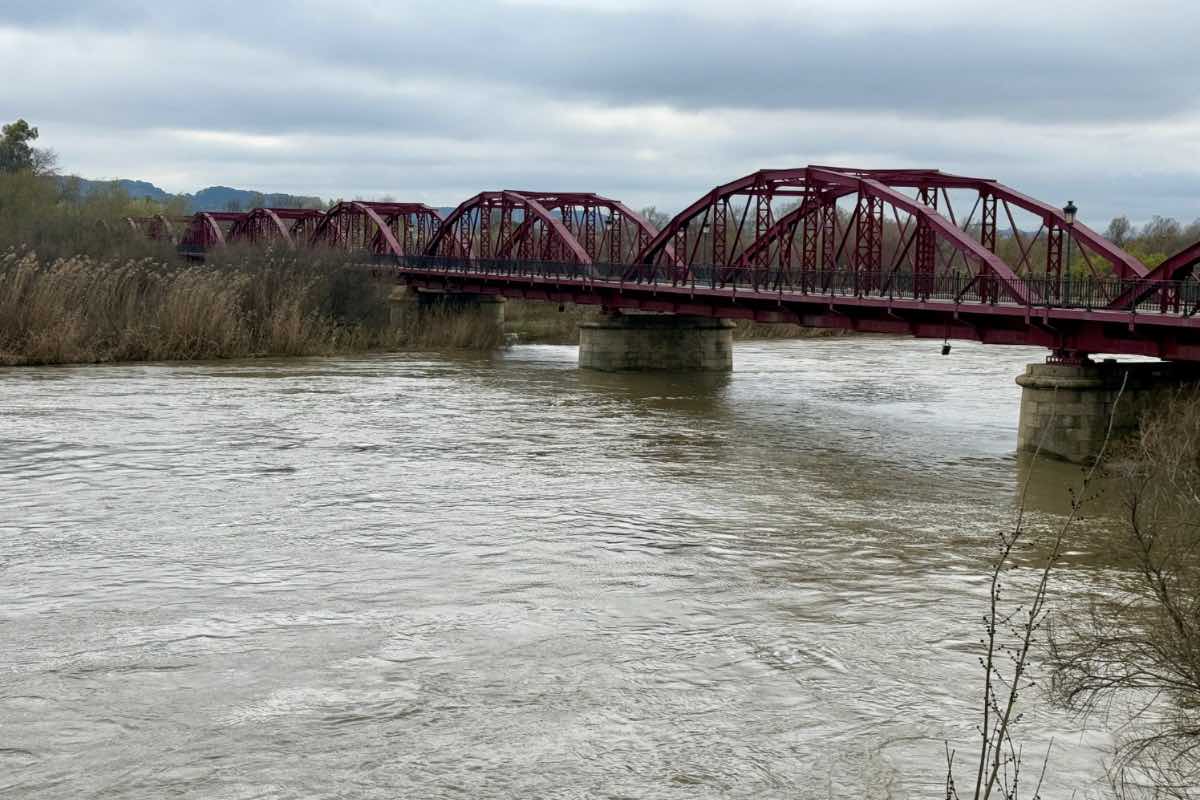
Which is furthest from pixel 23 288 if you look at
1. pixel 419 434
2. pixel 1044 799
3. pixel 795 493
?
pixel 1044 799

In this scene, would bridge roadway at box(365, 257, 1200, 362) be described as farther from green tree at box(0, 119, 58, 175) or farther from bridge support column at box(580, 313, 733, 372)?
green tree at box(0, 119, 58, 175)

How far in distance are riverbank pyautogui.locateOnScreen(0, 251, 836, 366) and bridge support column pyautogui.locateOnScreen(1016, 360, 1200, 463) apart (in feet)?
99.0

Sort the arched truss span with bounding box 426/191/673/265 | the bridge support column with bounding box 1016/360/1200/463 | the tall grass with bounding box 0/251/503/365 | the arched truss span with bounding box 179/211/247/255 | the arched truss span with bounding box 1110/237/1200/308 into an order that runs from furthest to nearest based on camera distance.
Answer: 1. the arched truss span with bounding box 179/211/247/255
2. the arched truss span with bounding box 426/191/673/265
3. the tall grass with bounding box 0/251/503/365
4. the bridge support column with bounding box 1016/360/1200/463
5. the arched truss span with bounding box 1110/237/1200/308

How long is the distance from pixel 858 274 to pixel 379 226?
38348 millimetres

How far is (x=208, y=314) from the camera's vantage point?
168ft

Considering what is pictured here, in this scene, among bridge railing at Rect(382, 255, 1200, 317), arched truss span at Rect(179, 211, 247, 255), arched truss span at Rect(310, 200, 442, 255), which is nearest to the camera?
bridge railing at Rect(382, 255, 1200, 317)

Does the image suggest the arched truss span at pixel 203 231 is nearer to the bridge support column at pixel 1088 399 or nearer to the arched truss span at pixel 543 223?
the arched truss span at pixel 543 223

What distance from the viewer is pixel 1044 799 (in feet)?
36.3

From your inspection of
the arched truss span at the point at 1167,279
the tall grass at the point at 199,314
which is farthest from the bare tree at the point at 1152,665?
the tall grass at the point at 199,314

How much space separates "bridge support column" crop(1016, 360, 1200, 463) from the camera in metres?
29.8

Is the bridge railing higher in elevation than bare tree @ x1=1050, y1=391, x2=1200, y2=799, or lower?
higher

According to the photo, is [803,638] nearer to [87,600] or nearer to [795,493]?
[87,600]

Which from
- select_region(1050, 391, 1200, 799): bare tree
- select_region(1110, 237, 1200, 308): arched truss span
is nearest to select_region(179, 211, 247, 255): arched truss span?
select_region(1110, 237, 1200, 308): arched truss span

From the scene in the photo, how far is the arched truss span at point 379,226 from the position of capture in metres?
73.1
